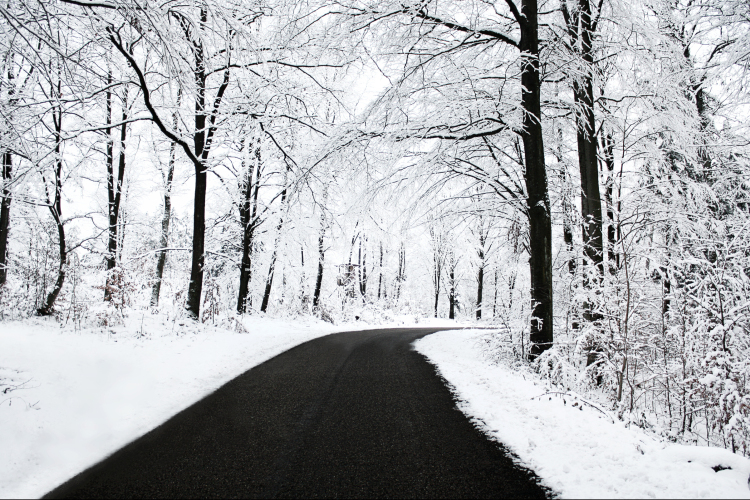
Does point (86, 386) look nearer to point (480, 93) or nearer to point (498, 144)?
point (480, 93)

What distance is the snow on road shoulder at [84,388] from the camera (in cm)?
289

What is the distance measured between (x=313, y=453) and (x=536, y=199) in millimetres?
5830

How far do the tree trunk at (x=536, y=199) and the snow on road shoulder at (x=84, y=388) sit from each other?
220 inches

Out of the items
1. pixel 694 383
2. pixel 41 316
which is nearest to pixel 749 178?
pixel 694 383

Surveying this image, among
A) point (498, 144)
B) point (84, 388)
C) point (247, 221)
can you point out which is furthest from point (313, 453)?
point (247, 221)

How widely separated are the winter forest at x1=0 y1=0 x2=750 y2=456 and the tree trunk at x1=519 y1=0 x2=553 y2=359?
0.04 m

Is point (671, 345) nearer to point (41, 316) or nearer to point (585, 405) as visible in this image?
point (585, 405)

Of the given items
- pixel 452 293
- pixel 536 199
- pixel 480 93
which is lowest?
pixel 452 293

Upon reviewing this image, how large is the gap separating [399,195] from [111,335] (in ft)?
20.2

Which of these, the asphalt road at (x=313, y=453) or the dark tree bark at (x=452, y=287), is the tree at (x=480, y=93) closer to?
the asphalt road at (x=313, y=453)

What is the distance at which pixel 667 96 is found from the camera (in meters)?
6.98

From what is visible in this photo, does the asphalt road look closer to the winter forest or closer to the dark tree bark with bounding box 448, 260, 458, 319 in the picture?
the winter forest

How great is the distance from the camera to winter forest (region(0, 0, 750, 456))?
439 cm

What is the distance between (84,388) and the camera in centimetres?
415
